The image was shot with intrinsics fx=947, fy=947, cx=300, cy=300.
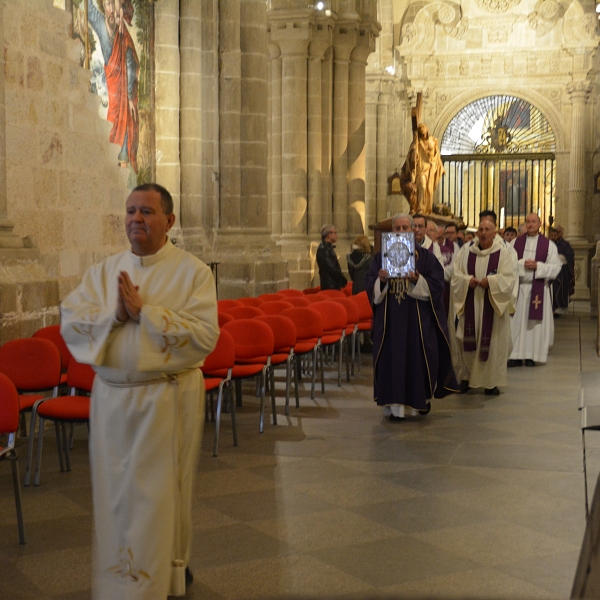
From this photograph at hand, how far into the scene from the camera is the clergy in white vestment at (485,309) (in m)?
9.83

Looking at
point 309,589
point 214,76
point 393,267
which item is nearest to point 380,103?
point 214,76

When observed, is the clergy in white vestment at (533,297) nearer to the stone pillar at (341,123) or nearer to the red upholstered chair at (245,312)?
the red upholstered chair at (245,312)

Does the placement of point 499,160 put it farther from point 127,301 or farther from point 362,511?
point 127,301

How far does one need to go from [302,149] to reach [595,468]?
12648 millimetres

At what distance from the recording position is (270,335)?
7680mm

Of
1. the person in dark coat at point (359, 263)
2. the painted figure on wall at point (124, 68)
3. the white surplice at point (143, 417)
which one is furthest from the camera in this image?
the person in dark coat at point (359, 263)

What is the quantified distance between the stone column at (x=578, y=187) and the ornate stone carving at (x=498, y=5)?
2.89 metres

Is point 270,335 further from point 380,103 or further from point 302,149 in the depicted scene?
point 380,103

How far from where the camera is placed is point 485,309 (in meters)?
9.97

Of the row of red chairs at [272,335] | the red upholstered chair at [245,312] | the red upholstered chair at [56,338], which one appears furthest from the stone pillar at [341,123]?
→ the red upholstered chair at [56,338]

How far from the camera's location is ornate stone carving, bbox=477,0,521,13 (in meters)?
26.7

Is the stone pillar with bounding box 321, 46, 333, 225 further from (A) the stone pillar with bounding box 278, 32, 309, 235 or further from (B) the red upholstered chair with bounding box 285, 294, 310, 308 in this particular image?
(B) the red upholstered chair with bounding box 285, 294, 310, 308

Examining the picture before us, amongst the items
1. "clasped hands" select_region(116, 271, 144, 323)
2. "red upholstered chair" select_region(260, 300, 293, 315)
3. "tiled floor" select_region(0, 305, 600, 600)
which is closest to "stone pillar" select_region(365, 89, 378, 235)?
"red upholstered chair" select_region(260, 300, 293, 315)

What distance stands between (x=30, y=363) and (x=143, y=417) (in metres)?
2.73
